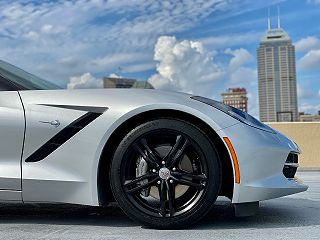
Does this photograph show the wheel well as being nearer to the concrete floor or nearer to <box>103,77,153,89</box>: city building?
the concrete floor

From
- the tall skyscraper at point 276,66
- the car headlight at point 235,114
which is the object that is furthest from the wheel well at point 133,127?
the tall skyscraper at point 276,66

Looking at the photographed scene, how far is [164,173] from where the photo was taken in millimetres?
3023

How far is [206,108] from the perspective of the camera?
3.09 m

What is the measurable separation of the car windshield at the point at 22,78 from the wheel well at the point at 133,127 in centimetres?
80

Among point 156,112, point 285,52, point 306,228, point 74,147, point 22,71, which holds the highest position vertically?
point 285,52

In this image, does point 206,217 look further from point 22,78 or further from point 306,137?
point 306,137

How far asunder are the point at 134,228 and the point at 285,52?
10628 cm

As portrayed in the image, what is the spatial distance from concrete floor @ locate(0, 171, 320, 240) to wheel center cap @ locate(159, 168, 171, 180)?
0.37 meters

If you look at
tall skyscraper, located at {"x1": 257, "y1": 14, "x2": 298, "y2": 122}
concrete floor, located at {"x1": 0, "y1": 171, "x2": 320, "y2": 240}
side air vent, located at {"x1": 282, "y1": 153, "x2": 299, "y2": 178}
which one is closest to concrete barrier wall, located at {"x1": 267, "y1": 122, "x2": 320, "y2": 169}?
concrete floor, located at {"x1": 0, "y1": 171, "x2": 320, "y2": 240}

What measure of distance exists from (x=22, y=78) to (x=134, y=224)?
4.82 feet

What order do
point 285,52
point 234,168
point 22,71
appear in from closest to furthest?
point 234,168 → point 22,71 → point 285,52

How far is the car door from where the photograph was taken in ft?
10.1

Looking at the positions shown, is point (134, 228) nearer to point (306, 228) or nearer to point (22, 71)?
point (306, 228)

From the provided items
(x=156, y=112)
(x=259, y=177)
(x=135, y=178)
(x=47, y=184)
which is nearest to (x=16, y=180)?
(x=47, y=184)
